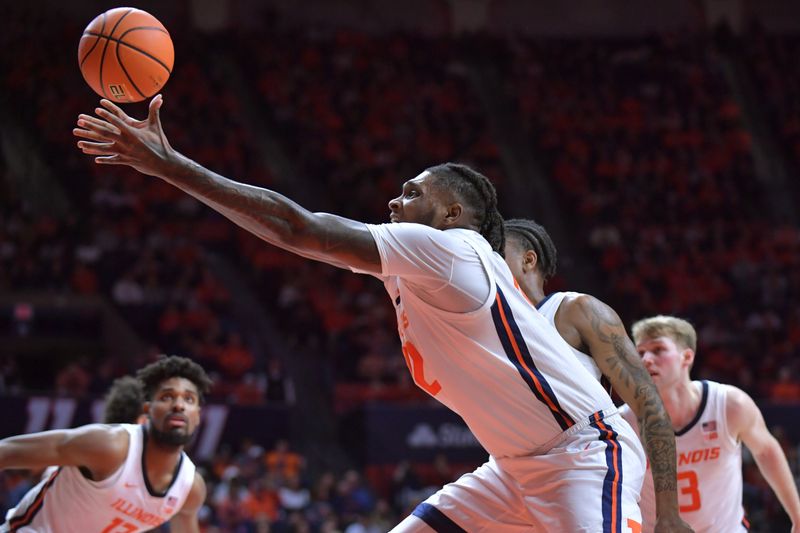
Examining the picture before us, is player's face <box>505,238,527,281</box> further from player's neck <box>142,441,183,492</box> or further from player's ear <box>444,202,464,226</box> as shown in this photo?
player's neck <box>142,441,183,492</box>

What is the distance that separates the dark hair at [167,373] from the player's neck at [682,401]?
2.51 metres

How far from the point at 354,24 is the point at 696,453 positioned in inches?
717

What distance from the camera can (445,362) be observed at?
12.5 feet

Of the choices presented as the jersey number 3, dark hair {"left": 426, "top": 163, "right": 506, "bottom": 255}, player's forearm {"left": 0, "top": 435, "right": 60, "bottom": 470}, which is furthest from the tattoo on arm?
player's forearm {"left": 0, "top": 435, "right": 60, "bottom": 470}

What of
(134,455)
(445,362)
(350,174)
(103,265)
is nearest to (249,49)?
(350,174)

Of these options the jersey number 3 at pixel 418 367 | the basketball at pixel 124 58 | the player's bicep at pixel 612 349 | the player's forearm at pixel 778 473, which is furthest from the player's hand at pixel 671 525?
the basketball at pixel 124 58

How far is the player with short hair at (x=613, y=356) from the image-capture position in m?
4.07

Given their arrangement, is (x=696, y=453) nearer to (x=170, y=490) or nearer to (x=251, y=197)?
(x=170, y=490)

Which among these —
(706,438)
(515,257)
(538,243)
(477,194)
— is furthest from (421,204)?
(706,438)

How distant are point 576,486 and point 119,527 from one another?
8.90 feet

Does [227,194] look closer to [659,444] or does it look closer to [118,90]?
[118,90]

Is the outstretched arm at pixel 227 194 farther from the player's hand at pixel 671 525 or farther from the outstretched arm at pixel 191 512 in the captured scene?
the outstretched arm at pixel 191 512

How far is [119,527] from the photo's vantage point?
542 centimetres

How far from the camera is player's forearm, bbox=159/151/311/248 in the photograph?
3.37 meters
